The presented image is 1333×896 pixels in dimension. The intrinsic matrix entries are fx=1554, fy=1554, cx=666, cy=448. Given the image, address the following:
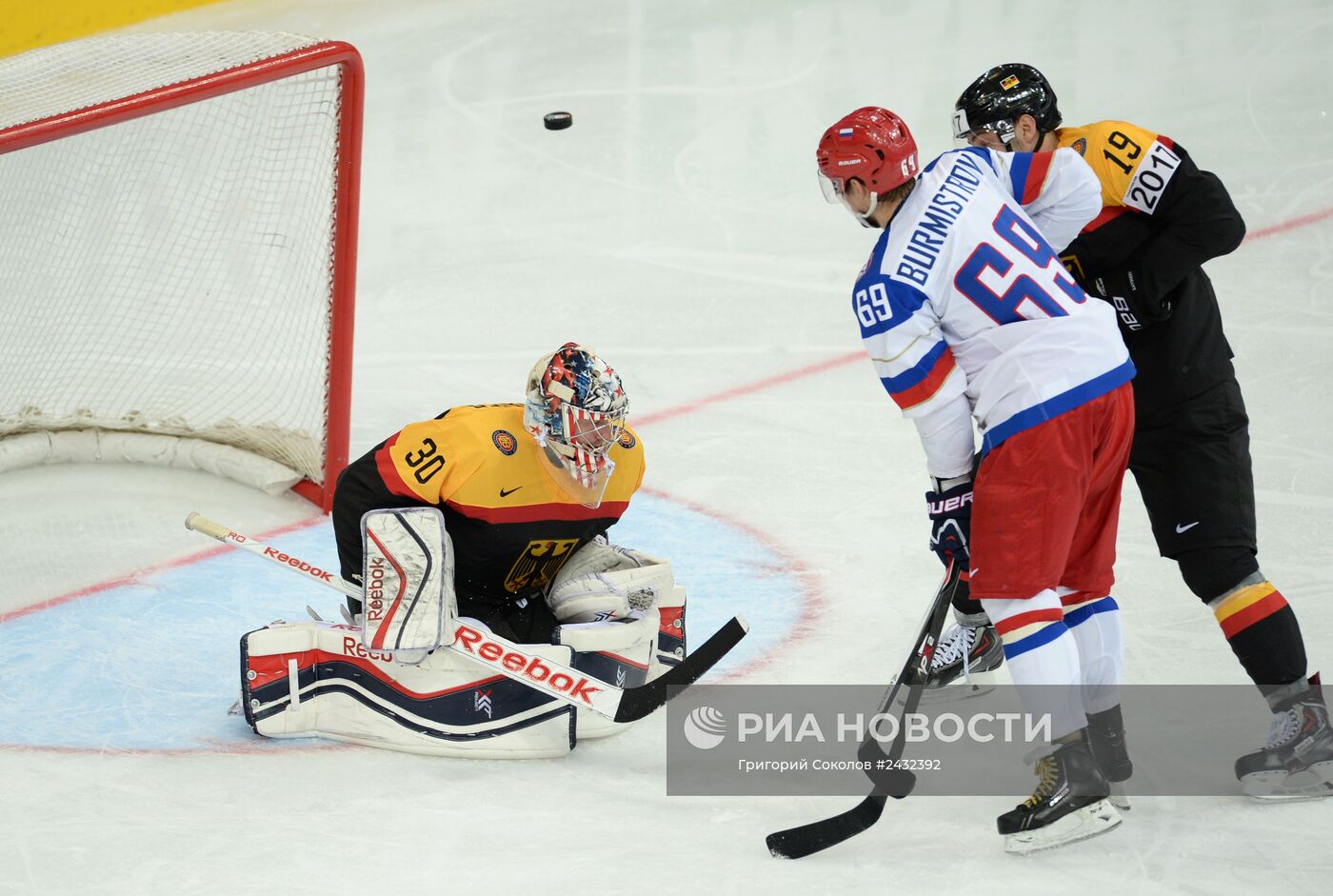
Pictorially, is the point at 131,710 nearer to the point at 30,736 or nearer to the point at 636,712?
the point at 30,736

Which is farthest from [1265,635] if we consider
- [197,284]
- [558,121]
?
[558,121]

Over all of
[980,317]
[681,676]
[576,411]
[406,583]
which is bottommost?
[681,676]

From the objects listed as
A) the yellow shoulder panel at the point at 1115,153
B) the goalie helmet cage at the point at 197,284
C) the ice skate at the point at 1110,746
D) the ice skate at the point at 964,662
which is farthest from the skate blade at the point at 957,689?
the goalie helmet cage at the point at 197,284

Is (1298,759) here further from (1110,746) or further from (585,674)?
(585,674)

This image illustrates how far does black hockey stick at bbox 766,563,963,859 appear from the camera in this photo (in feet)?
7.89

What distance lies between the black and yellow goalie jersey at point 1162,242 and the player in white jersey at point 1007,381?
287 mm

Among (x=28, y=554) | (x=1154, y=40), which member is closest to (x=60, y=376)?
(x=28, y=554)

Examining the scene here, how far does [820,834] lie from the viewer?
2.41 m

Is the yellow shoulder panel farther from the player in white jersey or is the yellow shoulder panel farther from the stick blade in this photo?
the stick blade

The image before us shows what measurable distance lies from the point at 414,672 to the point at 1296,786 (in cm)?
150

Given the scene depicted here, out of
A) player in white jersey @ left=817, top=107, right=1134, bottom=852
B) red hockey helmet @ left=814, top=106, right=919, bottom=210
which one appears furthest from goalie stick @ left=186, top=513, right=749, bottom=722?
red hockey helmet @ left=814, top=106, right=919, bottom=210

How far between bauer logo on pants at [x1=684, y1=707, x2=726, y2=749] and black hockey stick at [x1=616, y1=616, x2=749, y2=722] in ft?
0.40

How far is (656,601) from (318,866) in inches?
35.3
